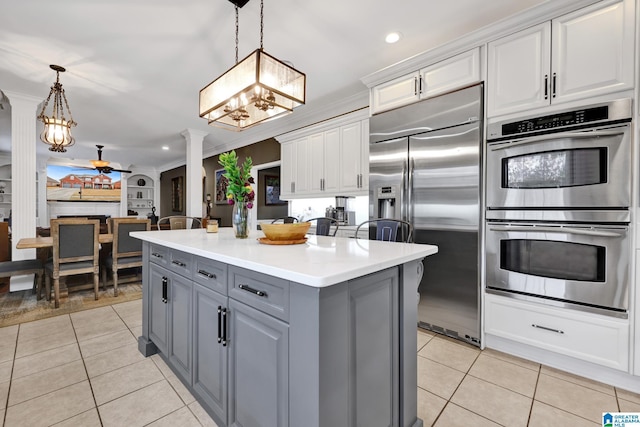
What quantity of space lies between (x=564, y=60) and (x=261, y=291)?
96.9 inches

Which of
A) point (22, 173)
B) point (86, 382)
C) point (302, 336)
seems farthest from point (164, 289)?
point (22, 173)

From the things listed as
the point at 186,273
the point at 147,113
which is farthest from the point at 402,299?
the point at 147,113

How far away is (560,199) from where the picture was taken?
1936mm

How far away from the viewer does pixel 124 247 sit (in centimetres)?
372

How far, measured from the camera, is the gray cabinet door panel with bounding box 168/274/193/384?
5.29ft

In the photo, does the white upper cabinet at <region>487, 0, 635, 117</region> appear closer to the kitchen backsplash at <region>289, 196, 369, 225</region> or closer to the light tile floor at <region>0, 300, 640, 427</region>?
the light tile floor at <region>0, 300, 640, 427</region>

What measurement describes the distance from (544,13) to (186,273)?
A: 2.93 meters

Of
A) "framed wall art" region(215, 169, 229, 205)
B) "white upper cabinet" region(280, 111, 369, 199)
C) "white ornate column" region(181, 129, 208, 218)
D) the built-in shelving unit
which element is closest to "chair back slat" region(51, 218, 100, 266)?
"white ornate column" region(181, 129, 208, 218)

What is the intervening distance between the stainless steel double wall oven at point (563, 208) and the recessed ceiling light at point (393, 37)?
1132 millimetres

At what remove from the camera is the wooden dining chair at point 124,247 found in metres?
3.64

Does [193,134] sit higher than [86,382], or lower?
higher


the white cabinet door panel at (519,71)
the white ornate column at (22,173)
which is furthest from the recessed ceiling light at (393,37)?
the white ornate column at (22,173)

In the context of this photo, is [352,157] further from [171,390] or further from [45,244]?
[45,244]

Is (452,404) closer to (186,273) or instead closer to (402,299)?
(402,299)
